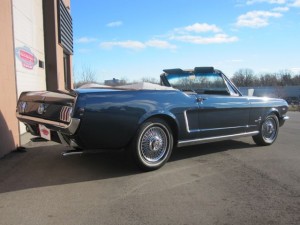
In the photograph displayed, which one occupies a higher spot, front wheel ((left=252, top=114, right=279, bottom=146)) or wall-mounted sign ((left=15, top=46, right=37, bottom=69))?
wall-mounted sign ((left=15, top=46, right=37, bottom=69))

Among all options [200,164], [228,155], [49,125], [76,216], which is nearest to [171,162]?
[200,164]

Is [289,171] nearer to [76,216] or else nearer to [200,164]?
[200,164]

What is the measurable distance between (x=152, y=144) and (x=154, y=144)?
34mm

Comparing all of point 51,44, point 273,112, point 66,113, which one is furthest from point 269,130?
point 51,44

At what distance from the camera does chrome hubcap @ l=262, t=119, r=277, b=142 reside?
8.00 meters

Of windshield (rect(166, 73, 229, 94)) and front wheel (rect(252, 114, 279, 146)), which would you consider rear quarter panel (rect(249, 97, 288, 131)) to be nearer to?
front wheel (rect(252, 114, 279, 146))

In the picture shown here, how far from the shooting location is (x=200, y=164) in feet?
20.4

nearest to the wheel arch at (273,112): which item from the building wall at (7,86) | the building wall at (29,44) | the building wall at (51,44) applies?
the building wall at (7,86)

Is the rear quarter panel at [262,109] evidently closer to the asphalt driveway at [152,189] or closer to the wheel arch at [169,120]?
the asphalt driveway at [152,189]

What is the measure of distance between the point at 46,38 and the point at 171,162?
800cm

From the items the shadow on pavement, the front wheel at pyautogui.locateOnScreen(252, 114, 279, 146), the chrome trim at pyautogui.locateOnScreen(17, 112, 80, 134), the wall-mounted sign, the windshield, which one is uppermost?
the wall-mounted sign

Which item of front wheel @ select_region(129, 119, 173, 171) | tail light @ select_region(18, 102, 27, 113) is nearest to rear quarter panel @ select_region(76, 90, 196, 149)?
front wheel @ select_region(129, 119, 173, 171)

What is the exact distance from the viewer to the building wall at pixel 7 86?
6605 millimetres

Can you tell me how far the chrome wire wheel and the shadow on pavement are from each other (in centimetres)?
109
